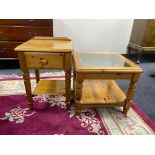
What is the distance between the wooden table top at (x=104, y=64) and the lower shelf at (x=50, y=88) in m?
0.33

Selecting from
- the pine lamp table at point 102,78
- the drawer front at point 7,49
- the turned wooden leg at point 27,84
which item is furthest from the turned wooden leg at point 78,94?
the drawer front at point 7,49

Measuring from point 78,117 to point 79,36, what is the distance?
191 centimetres

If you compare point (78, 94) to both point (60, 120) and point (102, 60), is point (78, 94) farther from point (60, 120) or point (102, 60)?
point (102, 60)

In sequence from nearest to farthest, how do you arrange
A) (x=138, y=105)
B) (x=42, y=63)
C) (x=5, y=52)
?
(x=42, y=63), (x=138, y=105), (x=5, y=52)

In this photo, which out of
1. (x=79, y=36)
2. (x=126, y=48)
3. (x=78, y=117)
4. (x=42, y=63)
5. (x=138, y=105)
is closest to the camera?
(x=42, y=63)

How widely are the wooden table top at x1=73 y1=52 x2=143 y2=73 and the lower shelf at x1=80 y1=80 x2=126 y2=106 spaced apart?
312mm

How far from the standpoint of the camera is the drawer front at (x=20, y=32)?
7.23 feet

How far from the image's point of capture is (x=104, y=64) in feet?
4.41

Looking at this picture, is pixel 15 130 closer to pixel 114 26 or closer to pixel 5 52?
pixel 5 52

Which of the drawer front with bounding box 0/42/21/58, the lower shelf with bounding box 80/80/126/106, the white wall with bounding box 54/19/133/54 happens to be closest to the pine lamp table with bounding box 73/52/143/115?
the lower shelf with bounding box 80/80/126/106
